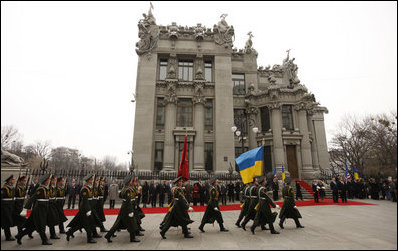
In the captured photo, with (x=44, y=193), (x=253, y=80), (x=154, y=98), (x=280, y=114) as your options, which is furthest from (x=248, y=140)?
(x=44, y=193)

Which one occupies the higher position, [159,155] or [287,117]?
[287,117]

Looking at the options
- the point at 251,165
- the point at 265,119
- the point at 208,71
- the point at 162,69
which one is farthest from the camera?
the point at 208,71

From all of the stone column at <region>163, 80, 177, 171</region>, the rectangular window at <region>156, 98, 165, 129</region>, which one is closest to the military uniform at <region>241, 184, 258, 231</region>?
the stone column at <region>163, 80, 177, 171</region>

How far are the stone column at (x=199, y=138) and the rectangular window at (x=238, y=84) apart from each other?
7185 mm

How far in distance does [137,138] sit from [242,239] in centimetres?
2077

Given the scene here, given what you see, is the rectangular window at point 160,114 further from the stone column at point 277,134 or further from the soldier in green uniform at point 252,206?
the soldier in green uniform at point 252,206

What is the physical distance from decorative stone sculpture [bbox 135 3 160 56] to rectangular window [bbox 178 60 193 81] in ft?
15.3

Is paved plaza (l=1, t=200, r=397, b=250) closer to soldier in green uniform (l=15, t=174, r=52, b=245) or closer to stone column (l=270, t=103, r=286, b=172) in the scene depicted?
soldier in green uniform (l=15, t=174, r=52, b=245)

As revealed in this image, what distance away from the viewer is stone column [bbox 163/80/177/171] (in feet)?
83.1

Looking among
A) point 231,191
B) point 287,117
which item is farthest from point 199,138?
point 287,117

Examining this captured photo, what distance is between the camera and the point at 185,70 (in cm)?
2972

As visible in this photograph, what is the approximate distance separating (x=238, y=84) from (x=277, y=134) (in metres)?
10.0

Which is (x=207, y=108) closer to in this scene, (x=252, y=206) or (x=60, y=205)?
(x=252, y=206)

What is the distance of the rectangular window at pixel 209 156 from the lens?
86.3 feet
